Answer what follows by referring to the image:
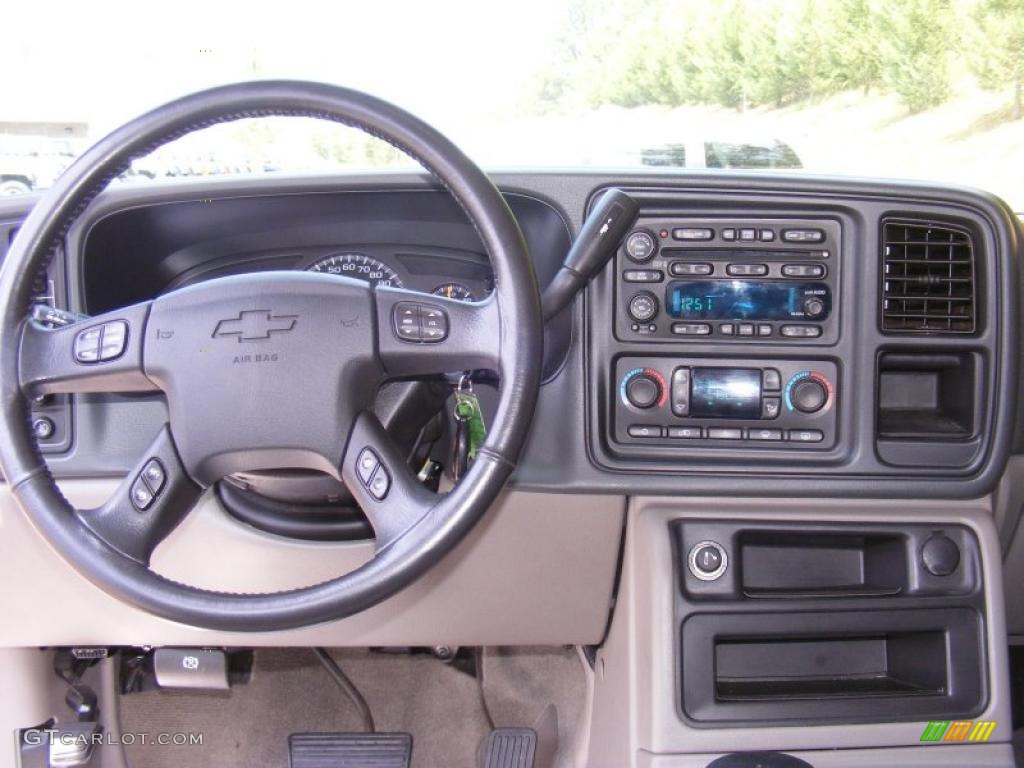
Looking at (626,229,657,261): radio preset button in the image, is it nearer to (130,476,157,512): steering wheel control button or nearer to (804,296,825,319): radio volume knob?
(804,296,825,319): radio volume knob

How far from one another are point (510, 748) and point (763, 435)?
0.96 m

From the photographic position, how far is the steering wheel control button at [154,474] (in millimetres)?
1376

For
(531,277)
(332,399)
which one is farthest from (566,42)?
(332,399)

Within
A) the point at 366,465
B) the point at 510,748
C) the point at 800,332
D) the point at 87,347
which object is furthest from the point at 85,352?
the point at 510,748

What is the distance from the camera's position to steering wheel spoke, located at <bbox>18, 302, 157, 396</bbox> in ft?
4.41

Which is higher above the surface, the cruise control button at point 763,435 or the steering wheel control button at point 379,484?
the cruise control button at point 763,435

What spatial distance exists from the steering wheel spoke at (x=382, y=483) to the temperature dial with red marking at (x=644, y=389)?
0.47m

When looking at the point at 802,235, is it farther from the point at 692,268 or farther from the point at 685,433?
the point at 685,433

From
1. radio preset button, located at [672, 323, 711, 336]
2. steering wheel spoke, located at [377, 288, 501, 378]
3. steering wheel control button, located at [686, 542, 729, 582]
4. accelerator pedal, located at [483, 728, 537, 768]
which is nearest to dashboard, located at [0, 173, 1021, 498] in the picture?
radio preset button, located at [672, 323, 711, 336]

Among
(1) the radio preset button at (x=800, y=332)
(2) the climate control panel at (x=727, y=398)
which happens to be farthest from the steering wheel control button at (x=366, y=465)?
(1) the radio preset button at (x=800, y=332)

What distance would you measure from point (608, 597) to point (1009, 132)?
3.98 ft

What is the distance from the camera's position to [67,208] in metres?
1.31

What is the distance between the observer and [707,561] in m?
1.70

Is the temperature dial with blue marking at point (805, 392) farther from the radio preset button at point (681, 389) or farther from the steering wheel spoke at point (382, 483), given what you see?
the steering wheel spoke at point (382, 483)
